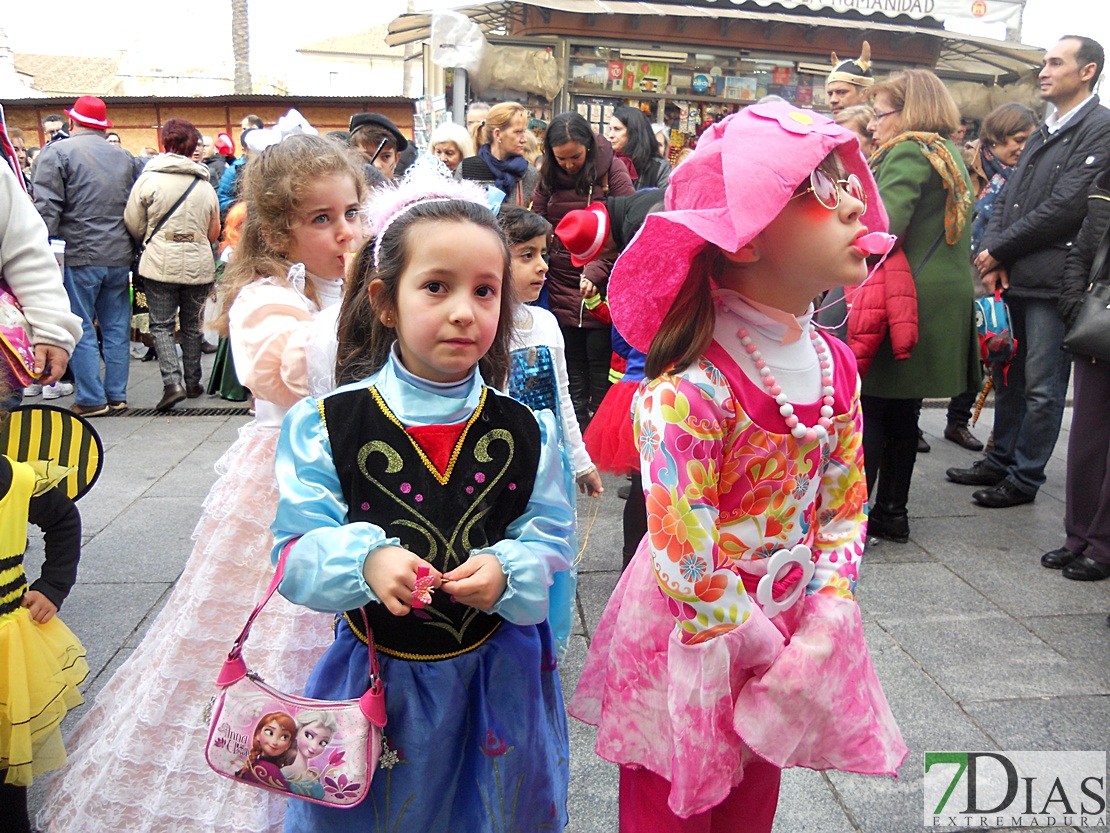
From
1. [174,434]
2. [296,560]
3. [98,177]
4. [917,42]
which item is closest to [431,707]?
[296,560]

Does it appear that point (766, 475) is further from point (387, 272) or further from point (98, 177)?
point (98, 177)

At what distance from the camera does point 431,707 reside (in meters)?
1.48

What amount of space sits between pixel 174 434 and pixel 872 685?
5.38m

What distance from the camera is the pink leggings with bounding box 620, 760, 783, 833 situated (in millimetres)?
1633

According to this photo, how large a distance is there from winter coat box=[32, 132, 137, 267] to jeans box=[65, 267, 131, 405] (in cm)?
12

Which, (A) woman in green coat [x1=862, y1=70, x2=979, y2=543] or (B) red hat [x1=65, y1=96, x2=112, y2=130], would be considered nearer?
(A) woman in green coat [x1=862, y1=70, x2=979, y2=543]

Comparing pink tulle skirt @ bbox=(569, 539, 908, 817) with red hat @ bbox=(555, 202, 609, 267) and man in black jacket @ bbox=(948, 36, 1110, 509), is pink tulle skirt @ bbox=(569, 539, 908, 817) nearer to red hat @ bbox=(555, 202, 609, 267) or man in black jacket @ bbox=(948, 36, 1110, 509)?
red hat @ bbox=(555, 202, 609, 267)

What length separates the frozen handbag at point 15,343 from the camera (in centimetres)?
235

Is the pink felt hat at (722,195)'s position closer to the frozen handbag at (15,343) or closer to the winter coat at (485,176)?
the frozen handbag at (15,343)

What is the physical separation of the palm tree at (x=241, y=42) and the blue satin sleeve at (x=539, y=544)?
26084mm

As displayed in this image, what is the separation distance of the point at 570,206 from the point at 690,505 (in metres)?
3.62

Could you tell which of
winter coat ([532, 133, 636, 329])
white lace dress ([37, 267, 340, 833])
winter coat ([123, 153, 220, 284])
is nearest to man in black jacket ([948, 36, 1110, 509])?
winter coat ([532, 133, 636, 329])

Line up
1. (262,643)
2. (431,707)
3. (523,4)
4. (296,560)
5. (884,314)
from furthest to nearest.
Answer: (523,4), (884,314), (262,643), (431,707), (296,560)

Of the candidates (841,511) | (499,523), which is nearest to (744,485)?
(841,511)
